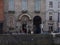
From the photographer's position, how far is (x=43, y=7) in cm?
5228

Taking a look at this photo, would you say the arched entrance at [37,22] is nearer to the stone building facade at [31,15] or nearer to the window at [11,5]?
the stone building facade at [31,15]

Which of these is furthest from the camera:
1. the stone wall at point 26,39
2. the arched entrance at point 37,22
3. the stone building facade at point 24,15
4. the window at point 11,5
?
the window at point 11,5

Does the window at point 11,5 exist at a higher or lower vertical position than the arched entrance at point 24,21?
higher

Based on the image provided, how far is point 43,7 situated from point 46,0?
1317mm

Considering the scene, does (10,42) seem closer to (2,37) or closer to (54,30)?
(2,37)

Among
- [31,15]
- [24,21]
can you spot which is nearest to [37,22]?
[31,15]

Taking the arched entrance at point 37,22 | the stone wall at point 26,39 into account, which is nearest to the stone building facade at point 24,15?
the arched entrance at point 37,22

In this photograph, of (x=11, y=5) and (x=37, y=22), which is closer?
(x=37, y=22)

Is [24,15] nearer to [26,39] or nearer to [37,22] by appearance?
[37,22]

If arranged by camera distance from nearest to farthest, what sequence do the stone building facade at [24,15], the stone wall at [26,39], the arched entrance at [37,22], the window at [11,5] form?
the stone wall at [26,39]
the stone building facade at [24,15]
the arched entrance at [37,22]
the window at [11,5]

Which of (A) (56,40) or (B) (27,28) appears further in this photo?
(B) (27,28)

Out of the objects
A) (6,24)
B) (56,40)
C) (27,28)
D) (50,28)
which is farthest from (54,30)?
(56,40)

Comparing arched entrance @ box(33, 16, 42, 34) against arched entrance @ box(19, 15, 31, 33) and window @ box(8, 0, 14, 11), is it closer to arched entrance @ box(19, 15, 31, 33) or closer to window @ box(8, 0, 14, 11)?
arched entrance @ box(19, 15, 31, 33)

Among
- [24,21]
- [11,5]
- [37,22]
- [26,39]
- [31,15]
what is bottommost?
[26,39]
